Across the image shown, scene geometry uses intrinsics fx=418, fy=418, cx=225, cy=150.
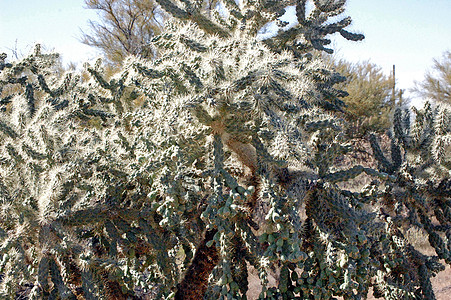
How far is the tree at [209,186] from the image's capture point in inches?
103

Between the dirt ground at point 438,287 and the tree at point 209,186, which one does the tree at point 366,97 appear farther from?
the tree at point 209,186

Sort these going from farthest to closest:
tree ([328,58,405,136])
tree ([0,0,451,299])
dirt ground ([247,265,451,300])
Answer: tree ([328,58,405,136]) → dirt ground ([247,265,451,300]) → tree ([0,0,451,299])

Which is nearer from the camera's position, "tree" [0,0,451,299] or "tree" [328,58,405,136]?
"tree" [0,0,451,299]

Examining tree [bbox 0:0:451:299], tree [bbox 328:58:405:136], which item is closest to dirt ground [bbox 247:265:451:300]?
tree [bbox 0:0:451:299]

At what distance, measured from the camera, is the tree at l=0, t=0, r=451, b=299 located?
2619 millimetres

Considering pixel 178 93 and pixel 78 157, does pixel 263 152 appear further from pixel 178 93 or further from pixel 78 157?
pixel 78 157

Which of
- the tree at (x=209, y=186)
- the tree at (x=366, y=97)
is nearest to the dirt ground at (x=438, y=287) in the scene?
the tree at (x=209, y=186)

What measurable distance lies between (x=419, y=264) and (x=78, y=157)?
3.36 meters

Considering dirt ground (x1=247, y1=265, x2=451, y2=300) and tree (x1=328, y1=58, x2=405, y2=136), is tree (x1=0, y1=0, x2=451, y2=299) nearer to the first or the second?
dirt ground (x1=247, y1=265, x2=451, y2=300)

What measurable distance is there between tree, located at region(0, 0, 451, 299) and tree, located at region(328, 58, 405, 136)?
34.1ft

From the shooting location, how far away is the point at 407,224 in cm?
412

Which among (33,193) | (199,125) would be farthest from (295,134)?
(33,193)

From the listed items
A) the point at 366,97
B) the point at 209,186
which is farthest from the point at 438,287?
the point at 366,97

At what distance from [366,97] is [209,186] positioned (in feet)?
46.9
